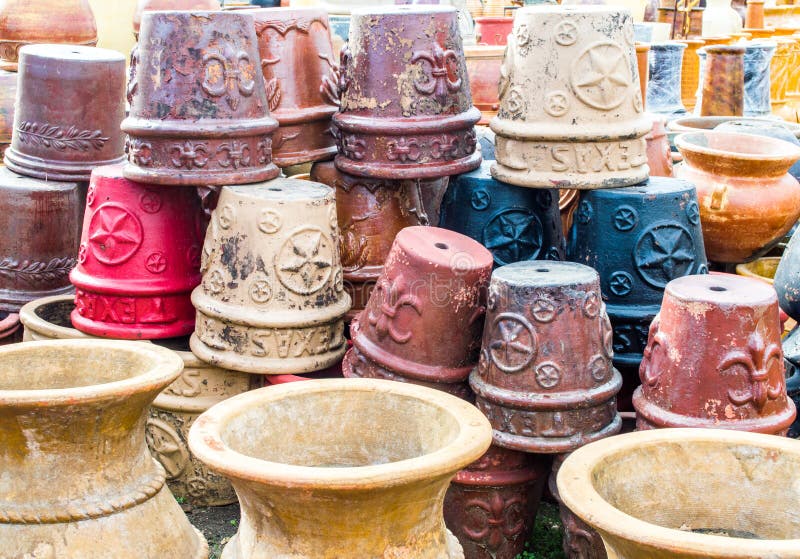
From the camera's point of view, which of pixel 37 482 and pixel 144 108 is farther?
pixel 144 108

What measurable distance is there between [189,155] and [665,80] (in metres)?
4.58

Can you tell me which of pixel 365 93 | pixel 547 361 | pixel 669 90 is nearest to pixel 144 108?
pixel 365 93

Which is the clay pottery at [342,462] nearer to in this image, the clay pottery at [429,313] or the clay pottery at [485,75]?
the clay pottery at [429,313]

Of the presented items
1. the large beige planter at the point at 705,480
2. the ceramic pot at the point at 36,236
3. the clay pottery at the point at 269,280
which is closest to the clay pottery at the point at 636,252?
the clay pottery at the point at 269,280

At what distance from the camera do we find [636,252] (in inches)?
125

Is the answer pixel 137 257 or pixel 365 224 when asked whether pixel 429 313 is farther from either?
pixel 137 257

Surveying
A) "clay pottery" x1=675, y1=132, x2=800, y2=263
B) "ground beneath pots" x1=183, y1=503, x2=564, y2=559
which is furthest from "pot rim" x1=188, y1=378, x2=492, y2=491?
"clay pottery" x1=675, y1=132, x2=800, y2=263

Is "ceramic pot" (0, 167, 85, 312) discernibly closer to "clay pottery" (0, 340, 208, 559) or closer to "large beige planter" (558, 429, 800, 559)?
"clay pottery" (0, 340, 208, 559)

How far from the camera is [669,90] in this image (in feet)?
22.3

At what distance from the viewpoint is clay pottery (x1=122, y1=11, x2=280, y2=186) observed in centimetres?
304

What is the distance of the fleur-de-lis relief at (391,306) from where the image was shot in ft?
9.20

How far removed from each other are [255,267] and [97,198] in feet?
2.24

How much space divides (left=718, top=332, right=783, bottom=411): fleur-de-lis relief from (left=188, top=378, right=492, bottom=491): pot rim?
742 mm

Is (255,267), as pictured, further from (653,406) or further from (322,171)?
(653,406)
